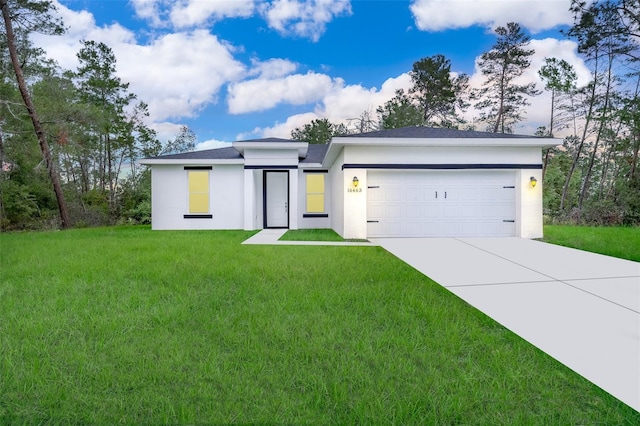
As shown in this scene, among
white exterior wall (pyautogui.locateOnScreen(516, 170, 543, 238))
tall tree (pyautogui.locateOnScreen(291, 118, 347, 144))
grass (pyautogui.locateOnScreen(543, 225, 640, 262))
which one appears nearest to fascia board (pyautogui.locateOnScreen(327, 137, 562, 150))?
white exterior wall (pyautogui.locateOnScreen(516, 170, 543, 238))

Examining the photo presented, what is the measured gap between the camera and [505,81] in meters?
22.2

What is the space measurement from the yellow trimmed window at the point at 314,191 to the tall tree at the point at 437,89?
47.8 feet

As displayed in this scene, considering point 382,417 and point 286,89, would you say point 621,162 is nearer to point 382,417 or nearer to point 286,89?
point 286,89

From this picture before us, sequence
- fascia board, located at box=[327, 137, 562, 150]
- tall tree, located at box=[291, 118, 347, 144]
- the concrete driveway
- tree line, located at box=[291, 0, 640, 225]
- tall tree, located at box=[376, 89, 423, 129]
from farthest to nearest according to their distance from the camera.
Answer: tall tree, located at box=[291, 118, 347, 144] → tall tree, located at box=[376, 89, 423, 129] → tree line, located at box=[291, 0, 640, 225] → fascia board, located at box=[327, 137, 562, 150] → the concrete driveway

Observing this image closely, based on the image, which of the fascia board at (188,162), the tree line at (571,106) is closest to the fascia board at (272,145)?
the fascia board at (188,162)

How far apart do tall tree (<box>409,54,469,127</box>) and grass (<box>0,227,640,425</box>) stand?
2257cm

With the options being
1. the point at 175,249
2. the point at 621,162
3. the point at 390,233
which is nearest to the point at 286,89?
the point at 390,233

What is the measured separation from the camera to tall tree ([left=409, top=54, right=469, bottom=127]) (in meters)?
24.2

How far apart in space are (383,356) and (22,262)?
684cm

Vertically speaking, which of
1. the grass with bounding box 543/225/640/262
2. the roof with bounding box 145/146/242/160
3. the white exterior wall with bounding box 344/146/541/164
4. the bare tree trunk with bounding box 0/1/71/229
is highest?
the bare tree trunk with bounding box 0/1/71/229

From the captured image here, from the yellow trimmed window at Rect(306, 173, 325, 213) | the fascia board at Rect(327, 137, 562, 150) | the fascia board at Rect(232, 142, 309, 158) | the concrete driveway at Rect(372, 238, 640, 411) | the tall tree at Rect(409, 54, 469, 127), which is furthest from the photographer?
the tall tree at Rect(409, 54, 469, 127)

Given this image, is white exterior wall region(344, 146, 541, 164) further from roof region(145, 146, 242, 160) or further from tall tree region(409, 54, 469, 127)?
tall tree region(409, 54, 469, 127)

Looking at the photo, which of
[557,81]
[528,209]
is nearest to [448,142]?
[528,209]

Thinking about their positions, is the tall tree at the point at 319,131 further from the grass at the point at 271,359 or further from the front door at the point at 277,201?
the grass at the point at 271,359
